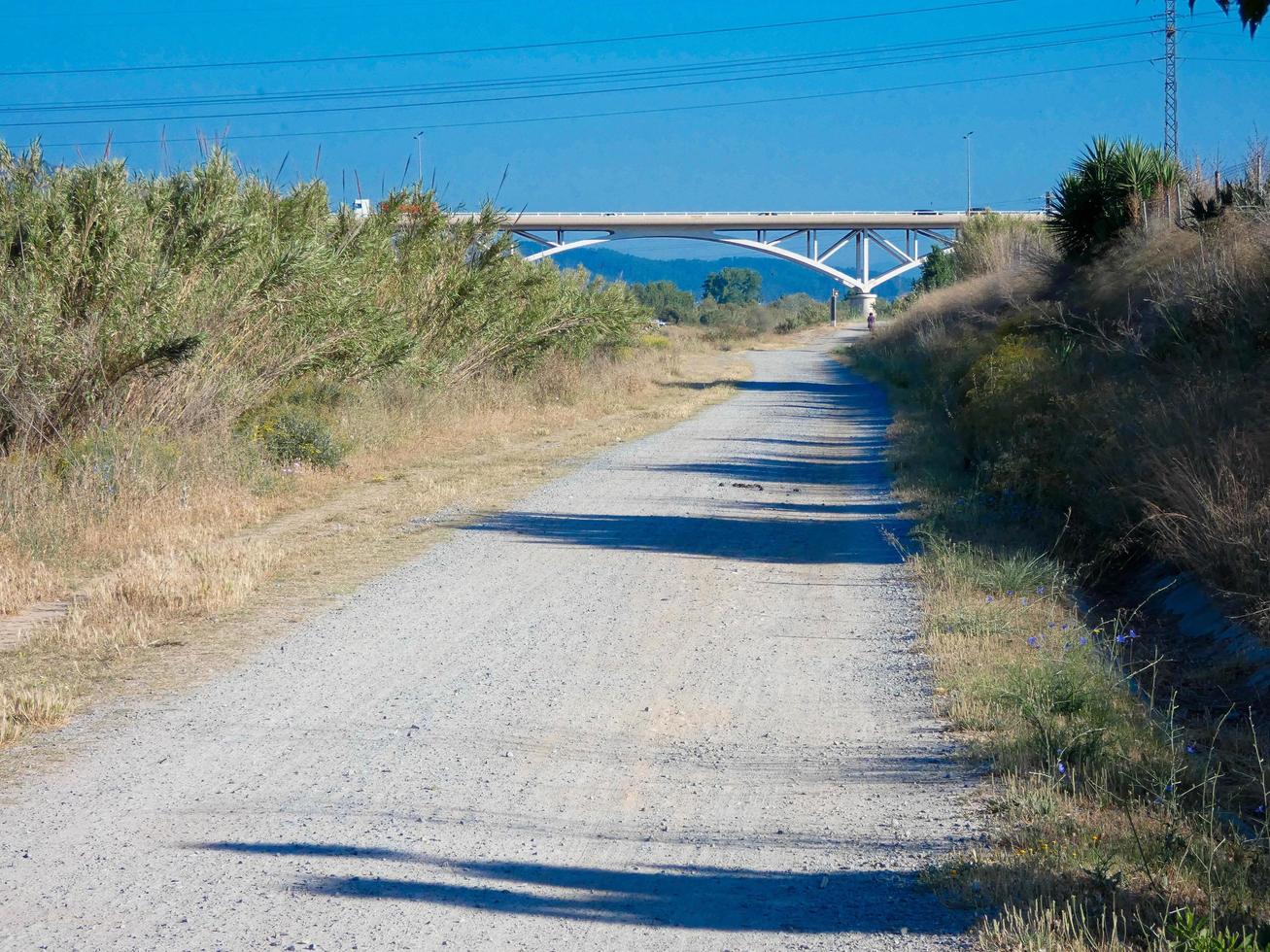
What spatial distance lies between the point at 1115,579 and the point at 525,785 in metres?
6.47

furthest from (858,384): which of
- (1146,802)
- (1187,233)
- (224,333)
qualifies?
(1146,802)

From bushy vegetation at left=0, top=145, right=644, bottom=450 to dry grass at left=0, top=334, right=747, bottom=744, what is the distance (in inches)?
31.0

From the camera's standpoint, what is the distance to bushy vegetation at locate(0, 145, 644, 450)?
12477 millimetres

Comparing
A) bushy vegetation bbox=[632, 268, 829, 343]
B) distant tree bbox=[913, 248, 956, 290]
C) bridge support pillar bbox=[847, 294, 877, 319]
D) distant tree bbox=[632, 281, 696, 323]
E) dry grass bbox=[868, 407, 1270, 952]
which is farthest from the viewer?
distant tree bbox=[632, 281, 696, 323]

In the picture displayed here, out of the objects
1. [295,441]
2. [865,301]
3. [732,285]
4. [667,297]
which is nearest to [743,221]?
[865,301]

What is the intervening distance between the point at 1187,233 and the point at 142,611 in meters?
14.1

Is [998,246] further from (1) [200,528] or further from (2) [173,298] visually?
(1) [200,528]

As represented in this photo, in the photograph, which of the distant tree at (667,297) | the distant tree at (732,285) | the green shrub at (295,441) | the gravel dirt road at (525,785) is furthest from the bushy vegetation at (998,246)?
the distant tree at (732,285)

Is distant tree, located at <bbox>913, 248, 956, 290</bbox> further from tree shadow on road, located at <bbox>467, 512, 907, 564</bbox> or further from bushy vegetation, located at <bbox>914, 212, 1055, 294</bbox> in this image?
tree shadow on road, located at <bbox>467, 512, 907, 564</bbox>

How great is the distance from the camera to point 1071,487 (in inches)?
442

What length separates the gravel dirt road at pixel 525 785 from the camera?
410 cm

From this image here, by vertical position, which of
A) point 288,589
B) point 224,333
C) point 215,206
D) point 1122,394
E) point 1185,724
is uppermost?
point 215,206

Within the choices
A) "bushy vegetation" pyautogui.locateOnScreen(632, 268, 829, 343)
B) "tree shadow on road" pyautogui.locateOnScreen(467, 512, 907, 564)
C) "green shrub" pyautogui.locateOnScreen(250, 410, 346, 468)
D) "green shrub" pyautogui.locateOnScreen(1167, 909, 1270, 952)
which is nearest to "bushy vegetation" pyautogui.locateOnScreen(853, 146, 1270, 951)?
"green shrub" pyautogui.locateOnScreen(1167, 909, 1270, 952)

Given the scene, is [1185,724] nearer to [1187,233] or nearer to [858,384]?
[1187,233]
